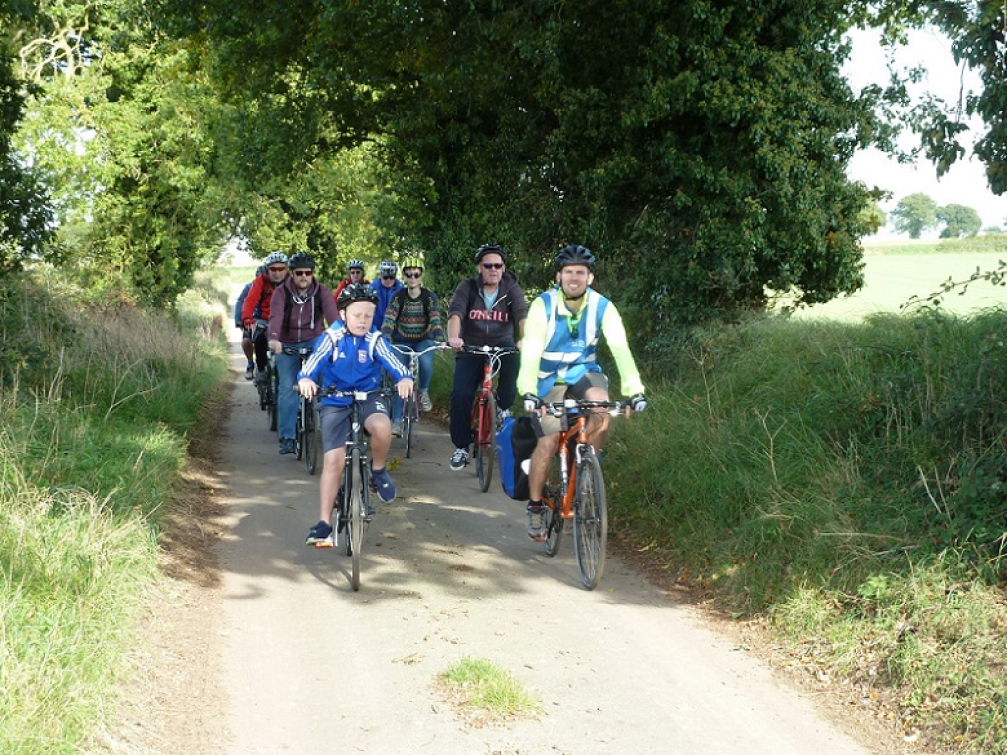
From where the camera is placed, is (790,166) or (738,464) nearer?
(738,464)

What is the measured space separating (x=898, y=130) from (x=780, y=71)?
7.42 feet

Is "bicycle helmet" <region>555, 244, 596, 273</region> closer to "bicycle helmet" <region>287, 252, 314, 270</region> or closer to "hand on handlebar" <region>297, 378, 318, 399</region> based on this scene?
"hand on handlebar" <region>297, 378, 318, 399</region>

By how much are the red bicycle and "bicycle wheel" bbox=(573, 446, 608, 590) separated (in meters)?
2.85

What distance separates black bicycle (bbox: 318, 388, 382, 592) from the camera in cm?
762

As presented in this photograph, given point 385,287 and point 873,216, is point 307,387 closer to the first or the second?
point 385,287

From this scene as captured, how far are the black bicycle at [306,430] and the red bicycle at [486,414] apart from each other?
180 centimetres

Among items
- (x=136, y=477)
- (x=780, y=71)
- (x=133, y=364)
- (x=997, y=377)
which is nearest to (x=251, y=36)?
(x=133, y=364)

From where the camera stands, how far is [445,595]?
7.38m

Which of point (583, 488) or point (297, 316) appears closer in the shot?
point (583, 488)

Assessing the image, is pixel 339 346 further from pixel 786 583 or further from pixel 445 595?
pixel 786 583

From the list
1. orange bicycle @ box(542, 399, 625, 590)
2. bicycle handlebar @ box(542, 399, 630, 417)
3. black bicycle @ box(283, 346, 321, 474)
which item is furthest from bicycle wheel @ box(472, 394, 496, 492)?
bicycle handlebar @ box(542, 399, 630, 417)

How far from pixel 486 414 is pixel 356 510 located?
356 centimetres

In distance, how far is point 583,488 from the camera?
7.81 metres

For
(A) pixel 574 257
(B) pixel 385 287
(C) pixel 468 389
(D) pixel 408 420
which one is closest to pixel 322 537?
(A) pixel 574 257
